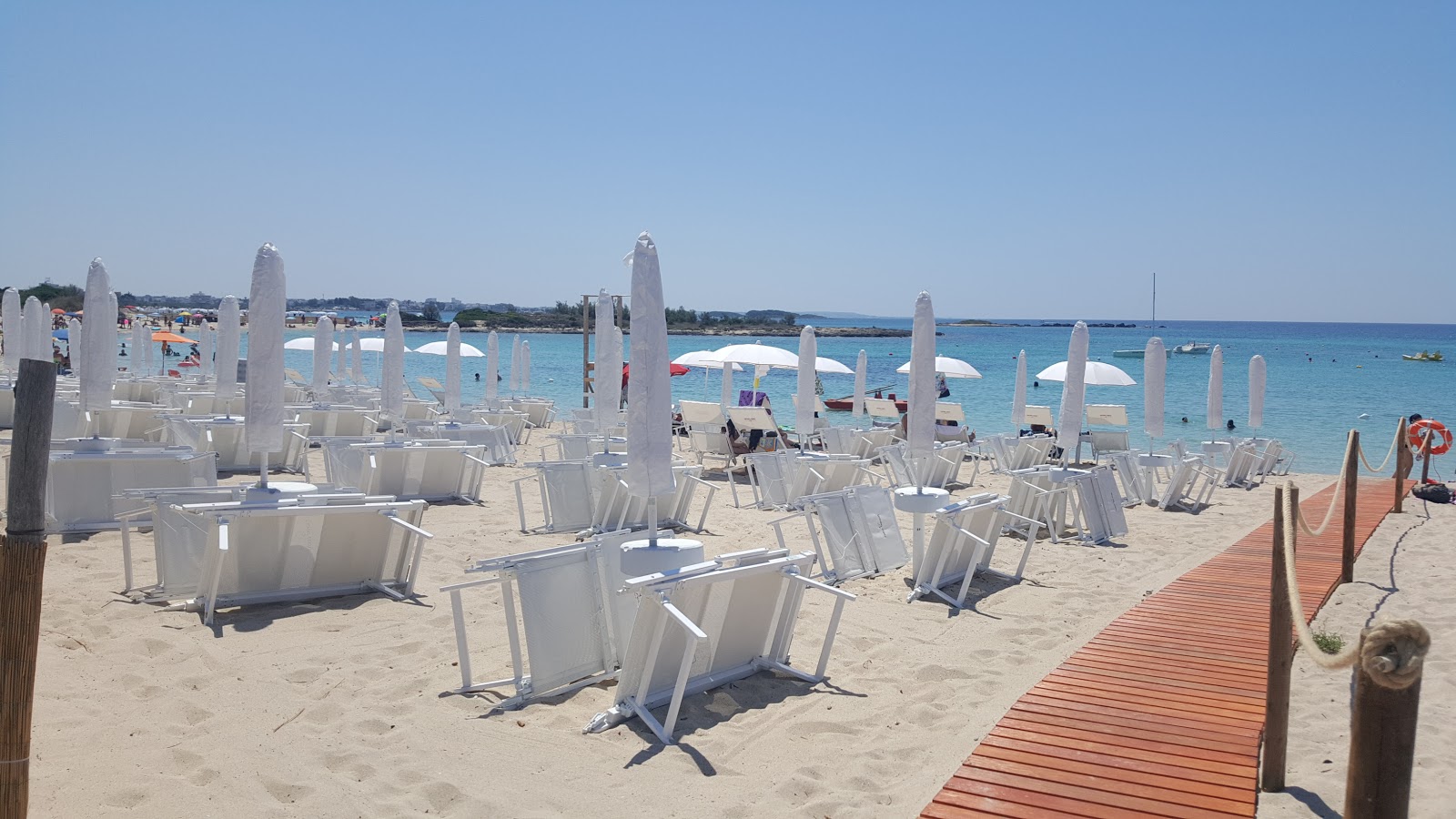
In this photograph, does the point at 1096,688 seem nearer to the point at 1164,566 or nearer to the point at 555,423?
the point at 1164,566

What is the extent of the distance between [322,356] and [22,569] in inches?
474

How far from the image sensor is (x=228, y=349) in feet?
31.9

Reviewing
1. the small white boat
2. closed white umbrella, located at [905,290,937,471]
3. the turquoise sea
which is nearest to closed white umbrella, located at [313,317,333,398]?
the turquoise sea

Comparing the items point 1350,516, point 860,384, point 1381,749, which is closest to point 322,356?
point 860,384

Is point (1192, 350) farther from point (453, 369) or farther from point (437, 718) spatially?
point (437, 718)

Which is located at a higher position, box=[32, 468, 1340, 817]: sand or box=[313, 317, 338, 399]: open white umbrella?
box=[313, 317, 338, 399]: open white umbrella

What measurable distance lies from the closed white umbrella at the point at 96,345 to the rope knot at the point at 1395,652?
27.8 feet

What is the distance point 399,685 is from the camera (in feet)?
14.1

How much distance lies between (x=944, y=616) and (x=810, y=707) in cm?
185

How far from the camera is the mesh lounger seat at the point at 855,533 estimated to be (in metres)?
6.65

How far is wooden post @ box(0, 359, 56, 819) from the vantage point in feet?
7.79

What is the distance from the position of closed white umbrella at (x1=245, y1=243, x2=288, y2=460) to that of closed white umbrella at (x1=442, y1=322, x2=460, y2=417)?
20.2 feet

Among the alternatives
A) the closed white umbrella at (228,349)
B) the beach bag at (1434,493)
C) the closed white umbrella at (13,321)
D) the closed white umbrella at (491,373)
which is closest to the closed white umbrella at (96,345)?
the closed white umbrella at (228,349)

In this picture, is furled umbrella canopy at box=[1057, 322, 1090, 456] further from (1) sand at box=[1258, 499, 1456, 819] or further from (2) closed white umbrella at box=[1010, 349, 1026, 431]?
(2) closed white umbrella at box=[1010, 349, 1026, 431]
